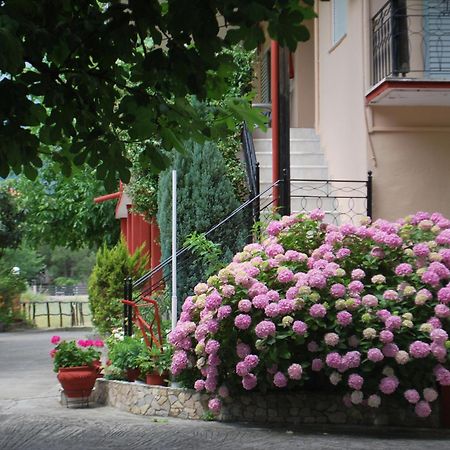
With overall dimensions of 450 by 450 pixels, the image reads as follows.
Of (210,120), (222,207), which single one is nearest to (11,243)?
(222,207)

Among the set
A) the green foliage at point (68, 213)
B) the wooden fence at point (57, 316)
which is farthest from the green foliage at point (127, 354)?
the wooden fence at point (57, 316)

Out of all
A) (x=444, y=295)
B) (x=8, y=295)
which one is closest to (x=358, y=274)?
(x=444, y=295)

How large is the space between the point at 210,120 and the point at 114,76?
27.3 inches

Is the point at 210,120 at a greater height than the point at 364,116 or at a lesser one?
lesser

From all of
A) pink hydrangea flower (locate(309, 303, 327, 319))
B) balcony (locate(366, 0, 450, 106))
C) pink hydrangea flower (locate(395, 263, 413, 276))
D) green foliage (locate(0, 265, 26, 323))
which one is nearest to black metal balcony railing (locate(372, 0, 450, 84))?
balcony (locate(366, 0, 450, 106))

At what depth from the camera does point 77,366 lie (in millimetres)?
10805

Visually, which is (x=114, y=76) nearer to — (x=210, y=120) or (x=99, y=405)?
(x=210, y=120)

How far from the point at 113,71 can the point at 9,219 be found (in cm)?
3261

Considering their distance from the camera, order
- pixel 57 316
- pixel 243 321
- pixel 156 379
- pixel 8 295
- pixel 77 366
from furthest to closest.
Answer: pixel 57 316, pixel 8 295, pixel 77 366, pixel 156 379, pixel 243 321

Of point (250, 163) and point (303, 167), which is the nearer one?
point (250, 163)

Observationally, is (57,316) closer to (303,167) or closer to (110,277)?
(110,277)

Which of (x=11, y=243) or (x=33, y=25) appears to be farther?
Result: (x=11, y=243)

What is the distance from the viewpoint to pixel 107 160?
4461mm

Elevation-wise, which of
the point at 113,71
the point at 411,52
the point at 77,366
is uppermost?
the point at 411,52
